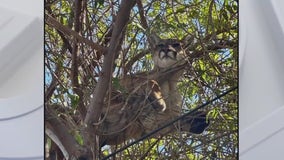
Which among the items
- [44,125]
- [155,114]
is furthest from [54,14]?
[155,114]

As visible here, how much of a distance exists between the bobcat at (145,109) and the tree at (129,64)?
0.09 ft

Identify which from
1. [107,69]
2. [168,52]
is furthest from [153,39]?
→ [107,69]

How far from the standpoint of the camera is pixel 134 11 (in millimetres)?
1718

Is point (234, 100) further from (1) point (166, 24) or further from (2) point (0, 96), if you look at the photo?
(2) point (0, 96)

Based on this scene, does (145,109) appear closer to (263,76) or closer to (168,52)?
(168,52)

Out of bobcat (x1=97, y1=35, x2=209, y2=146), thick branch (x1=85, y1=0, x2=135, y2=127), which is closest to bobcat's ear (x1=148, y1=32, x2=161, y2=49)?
bobcat (x1=97, y1=35, x2=209, y2=146)

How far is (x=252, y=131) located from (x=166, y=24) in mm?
514

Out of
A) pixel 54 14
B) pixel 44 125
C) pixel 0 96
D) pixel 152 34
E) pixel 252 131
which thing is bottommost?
pixel 252 131

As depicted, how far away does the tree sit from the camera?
67.5 inches

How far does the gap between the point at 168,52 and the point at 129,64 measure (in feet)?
0.51

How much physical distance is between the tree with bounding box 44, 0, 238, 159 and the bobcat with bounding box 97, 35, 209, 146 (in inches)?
1.1

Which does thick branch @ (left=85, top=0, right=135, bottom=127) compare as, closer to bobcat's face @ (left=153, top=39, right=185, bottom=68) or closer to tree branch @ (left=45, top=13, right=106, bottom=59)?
tree branch @ (left=45, top=13, right=106, bottom=59)

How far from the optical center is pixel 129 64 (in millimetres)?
1731

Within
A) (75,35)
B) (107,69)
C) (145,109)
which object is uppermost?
(75,35)
